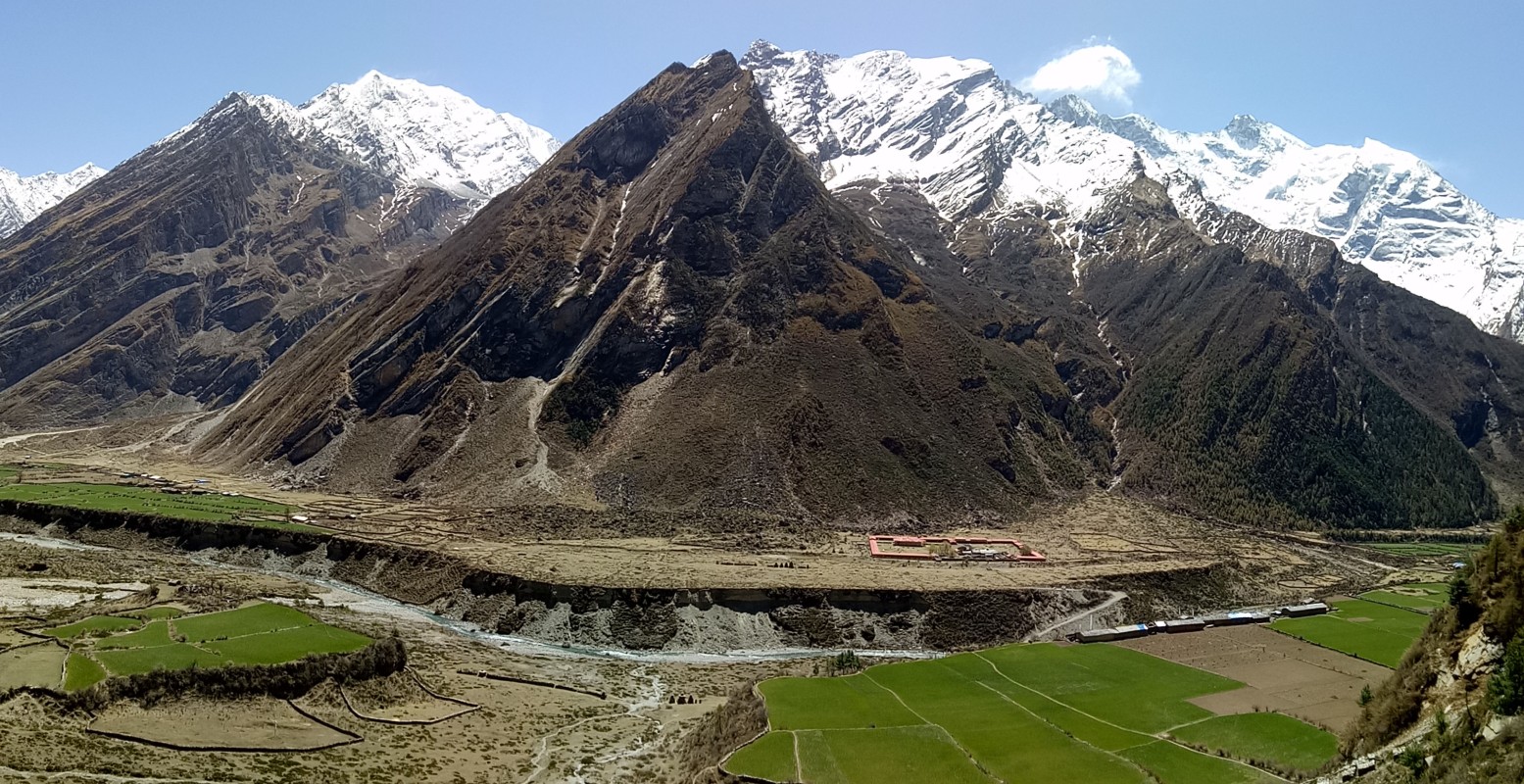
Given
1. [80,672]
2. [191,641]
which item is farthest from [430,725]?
[80,672]

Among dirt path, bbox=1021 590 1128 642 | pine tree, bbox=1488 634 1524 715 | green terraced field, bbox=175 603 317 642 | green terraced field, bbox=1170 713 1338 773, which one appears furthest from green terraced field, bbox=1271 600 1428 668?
green terraced field, bbox=175 603 317 642

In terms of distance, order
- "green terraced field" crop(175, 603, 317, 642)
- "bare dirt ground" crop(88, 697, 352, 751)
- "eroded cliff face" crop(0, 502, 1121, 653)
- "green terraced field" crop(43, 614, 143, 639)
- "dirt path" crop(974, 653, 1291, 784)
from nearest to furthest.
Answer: "dirt path" crop(974, 653, 1291, 784) < "bare dirt ground" crop(88, 697, 352, 751) < "green terraced field" crop(43, 614, 143, 639) < "green terraced field" crop(175, 603, 317, 642) < "eroded cliff face" crop(0, 502, 1121, 653)

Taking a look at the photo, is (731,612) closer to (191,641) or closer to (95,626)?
(191,641)

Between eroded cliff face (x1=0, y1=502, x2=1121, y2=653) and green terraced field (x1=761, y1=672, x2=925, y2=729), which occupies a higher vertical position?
green terraced field (x1=761, y1=672, x2=925, y2=729)

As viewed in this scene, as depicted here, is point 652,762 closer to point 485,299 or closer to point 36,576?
point 36,576

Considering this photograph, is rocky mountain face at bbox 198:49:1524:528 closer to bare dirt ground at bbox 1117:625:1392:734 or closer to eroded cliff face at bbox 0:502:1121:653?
eroded cliff face at bbox 0:502:1121:653
